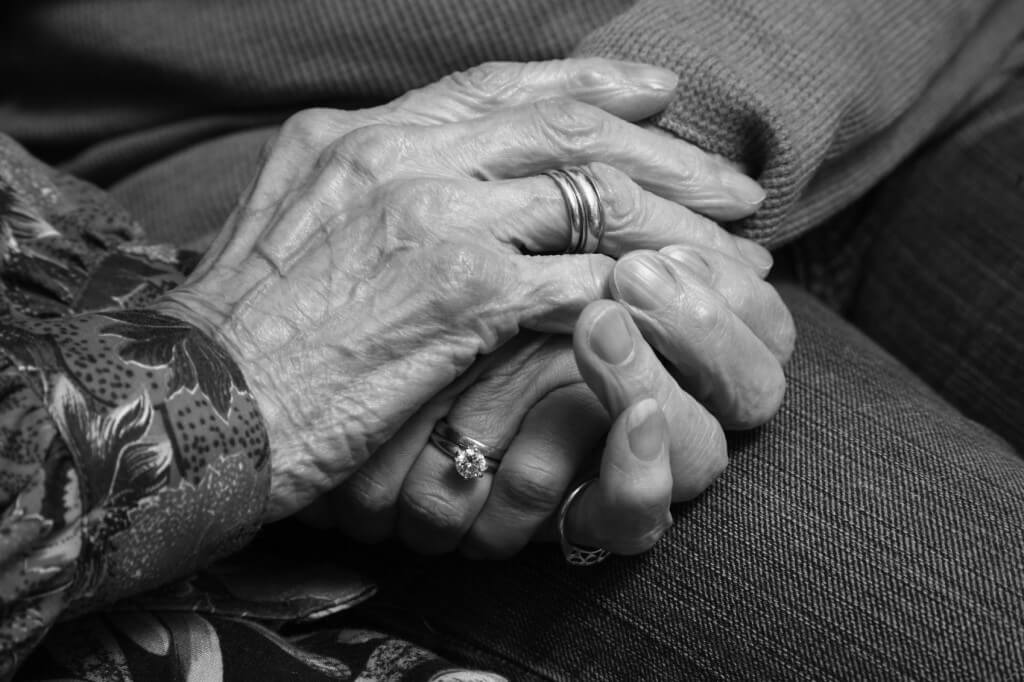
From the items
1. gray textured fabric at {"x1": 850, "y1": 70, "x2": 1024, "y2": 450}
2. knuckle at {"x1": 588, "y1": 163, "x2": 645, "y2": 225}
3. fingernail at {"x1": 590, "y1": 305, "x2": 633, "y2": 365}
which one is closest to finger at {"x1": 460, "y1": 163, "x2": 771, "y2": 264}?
knuckle at {"x1": 588, "y1": 163, "x2": 645, "y2": 225}

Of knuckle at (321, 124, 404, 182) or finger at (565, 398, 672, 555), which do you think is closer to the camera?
finger at (565, 398, 672, 555)

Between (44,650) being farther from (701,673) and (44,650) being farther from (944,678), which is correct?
(944,678)

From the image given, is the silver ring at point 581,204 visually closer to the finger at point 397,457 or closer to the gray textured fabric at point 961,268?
the finger at point 397,457

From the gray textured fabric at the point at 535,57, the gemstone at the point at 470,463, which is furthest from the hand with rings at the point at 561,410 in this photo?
the gray textured fabric at the point at 535,57

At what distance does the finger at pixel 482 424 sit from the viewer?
66cm

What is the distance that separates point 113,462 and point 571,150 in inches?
14.1

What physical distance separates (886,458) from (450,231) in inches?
13.6

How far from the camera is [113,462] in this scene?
1.68ft

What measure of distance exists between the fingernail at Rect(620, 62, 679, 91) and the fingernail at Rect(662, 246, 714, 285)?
5.2 inches

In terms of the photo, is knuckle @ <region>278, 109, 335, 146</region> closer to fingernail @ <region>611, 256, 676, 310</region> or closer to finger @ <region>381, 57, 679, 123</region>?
finger @ <region>381, 57, 679, 123</region>

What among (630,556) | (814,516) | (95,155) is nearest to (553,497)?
(630,556)

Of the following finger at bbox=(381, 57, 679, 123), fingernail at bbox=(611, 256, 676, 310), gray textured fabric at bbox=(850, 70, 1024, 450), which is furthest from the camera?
gray textured fabric at bbox=(850, 70, 1024, 450)

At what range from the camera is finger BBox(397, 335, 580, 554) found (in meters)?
0.66

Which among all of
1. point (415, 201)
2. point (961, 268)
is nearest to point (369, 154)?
point (415, 201)
